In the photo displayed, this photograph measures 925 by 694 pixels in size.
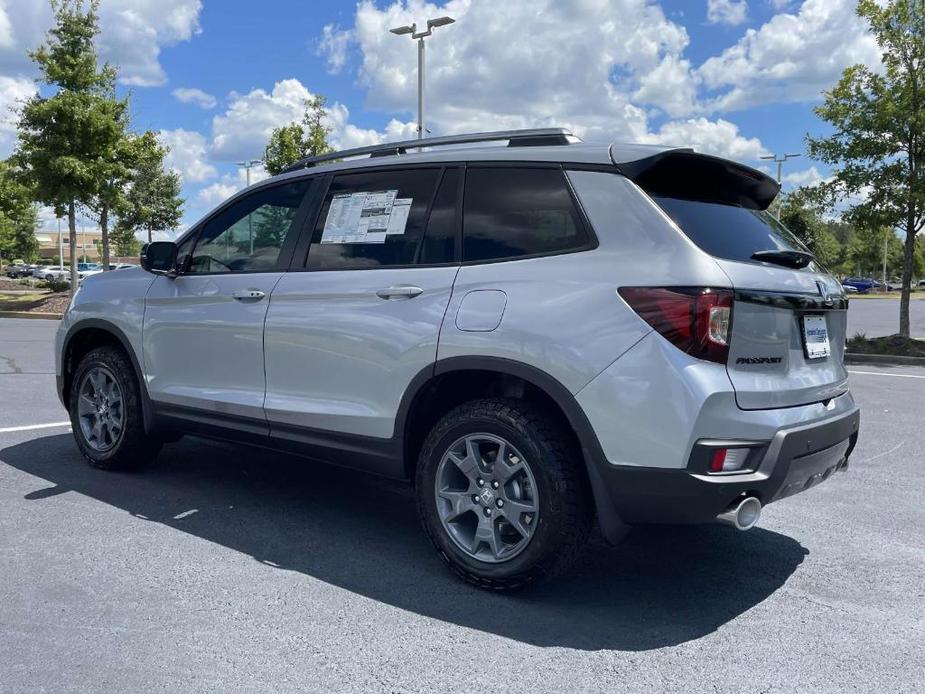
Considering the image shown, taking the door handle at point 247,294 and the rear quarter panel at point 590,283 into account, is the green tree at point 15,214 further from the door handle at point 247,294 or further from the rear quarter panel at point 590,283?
the rear quarter panel at point 590,283

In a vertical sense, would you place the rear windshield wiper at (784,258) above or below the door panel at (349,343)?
above

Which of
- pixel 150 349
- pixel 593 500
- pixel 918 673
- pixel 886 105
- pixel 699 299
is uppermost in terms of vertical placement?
pixel 886 105

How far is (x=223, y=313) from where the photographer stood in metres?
4.54

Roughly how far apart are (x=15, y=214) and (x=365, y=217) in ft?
139

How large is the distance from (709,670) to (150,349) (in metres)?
3.61

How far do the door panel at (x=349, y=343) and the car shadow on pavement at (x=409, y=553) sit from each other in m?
0.58

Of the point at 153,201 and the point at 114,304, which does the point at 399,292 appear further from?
the point at 153,201

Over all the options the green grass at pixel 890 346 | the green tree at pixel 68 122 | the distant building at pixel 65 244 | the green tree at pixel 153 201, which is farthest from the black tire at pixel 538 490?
the distant building at pixel 65 244

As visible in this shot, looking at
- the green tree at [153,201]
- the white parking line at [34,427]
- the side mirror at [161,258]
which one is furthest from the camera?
the green tree at [153,201]

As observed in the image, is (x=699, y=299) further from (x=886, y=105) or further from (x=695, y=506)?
(x=886, y=105)

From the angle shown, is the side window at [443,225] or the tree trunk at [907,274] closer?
the side window at [443,225]

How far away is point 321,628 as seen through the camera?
3.11 metres

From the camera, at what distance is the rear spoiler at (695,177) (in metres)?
3.34

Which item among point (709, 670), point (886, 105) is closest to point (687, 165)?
point (709, 670)
